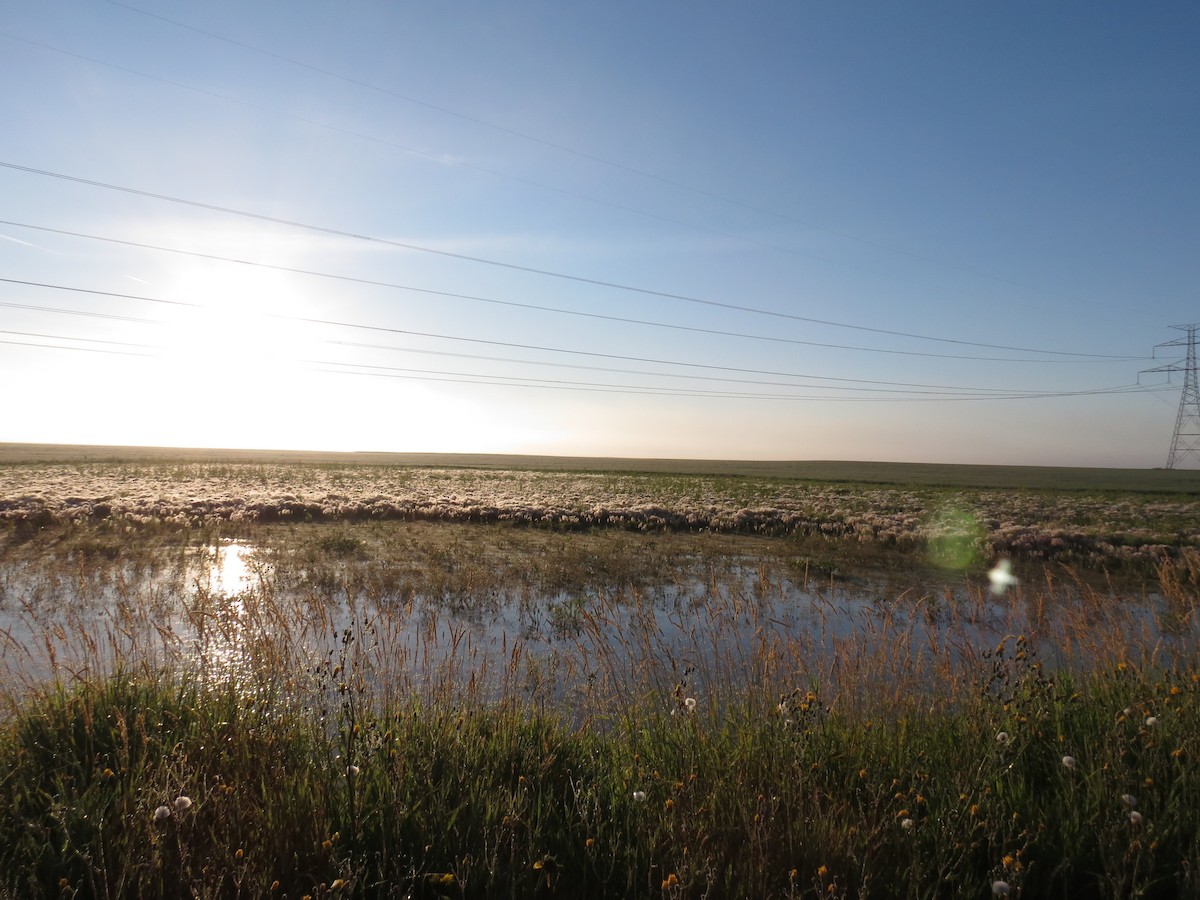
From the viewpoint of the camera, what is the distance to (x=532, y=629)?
9.86 meters

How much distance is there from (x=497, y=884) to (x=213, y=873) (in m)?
1.25

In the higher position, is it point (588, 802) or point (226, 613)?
point (226, 613)

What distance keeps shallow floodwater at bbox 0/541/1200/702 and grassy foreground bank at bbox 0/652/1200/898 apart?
1.90 feet

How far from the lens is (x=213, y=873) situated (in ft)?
10.2

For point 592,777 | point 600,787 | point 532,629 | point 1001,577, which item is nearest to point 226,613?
point 592,777

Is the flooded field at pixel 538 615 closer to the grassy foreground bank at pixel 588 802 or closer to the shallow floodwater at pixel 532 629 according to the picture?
the shallow floodwater at pixel 532 629

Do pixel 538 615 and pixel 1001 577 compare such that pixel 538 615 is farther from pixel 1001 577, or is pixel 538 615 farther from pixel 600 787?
pixel 1001 577

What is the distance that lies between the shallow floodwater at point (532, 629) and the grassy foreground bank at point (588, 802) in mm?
579

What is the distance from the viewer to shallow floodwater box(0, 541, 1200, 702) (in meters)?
5.93

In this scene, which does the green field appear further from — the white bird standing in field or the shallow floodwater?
the shallow floodwater

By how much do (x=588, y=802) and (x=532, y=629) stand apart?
20.0 feet

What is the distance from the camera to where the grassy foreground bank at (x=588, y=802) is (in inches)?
126

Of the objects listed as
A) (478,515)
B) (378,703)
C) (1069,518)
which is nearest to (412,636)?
(378,703)

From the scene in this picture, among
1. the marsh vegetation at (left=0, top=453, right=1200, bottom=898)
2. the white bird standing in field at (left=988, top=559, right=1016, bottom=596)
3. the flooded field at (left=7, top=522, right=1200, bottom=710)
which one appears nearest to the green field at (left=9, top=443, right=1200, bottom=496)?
the white bird standing in field at (left=988, top=559, right=1016, bottom=596)
